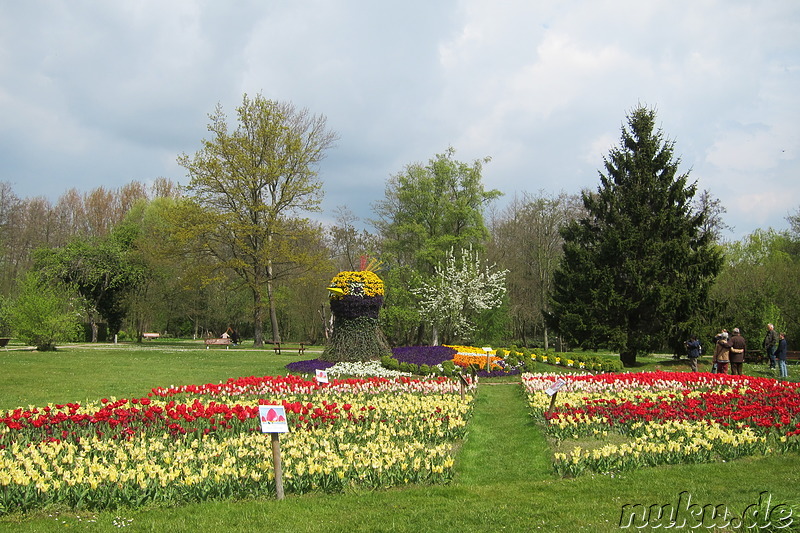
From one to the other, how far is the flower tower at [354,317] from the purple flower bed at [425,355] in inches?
56.8

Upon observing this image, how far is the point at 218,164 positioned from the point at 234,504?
3030 centimetres

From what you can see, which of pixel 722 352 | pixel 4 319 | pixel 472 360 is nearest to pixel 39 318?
pixel 4 319

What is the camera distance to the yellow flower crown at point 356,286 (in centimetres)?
1884

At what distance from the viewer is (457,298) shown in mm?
29984

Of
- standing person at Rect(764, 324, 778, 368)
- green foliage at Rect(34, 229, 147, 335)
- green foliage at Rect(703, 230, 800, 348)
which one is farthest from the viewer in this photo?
green foliage at Rect(34, 229, 147, 335)

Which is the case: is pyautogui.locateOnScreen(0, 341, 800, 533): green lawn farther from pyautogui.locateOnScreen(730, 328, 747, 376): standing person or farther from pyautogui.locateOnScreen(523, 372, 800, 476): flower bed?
pyautogui.locateOnScreen(730, 328, 747, 376): standing person

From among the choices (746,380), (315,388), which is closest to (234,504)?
(315,388)

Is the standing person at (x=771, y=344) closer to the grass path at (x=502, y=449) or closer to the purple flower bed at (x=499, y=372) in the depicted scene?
the purple flower bed at (x=499, y=372)

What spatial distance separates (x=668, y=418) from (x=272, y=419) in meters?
6.61

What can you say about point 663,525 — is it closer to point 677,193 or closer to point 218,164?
point 677,193

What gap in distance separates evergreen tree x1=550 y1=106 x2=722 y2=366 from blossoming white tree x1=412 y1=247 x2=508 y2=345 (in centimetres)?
566

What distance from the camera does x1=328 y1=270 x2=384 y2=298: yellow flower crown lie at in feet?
61.8

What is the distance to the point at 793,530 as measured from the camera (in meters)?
3.96

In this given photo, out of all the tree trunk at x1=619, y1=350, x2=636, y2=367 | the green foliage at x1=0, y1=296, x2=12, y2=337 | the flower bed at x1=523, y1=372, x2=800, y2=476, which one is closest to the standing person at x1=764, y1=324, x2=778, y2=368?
the tree trunk at x1=619, y1=350, x2=636, y2=367
